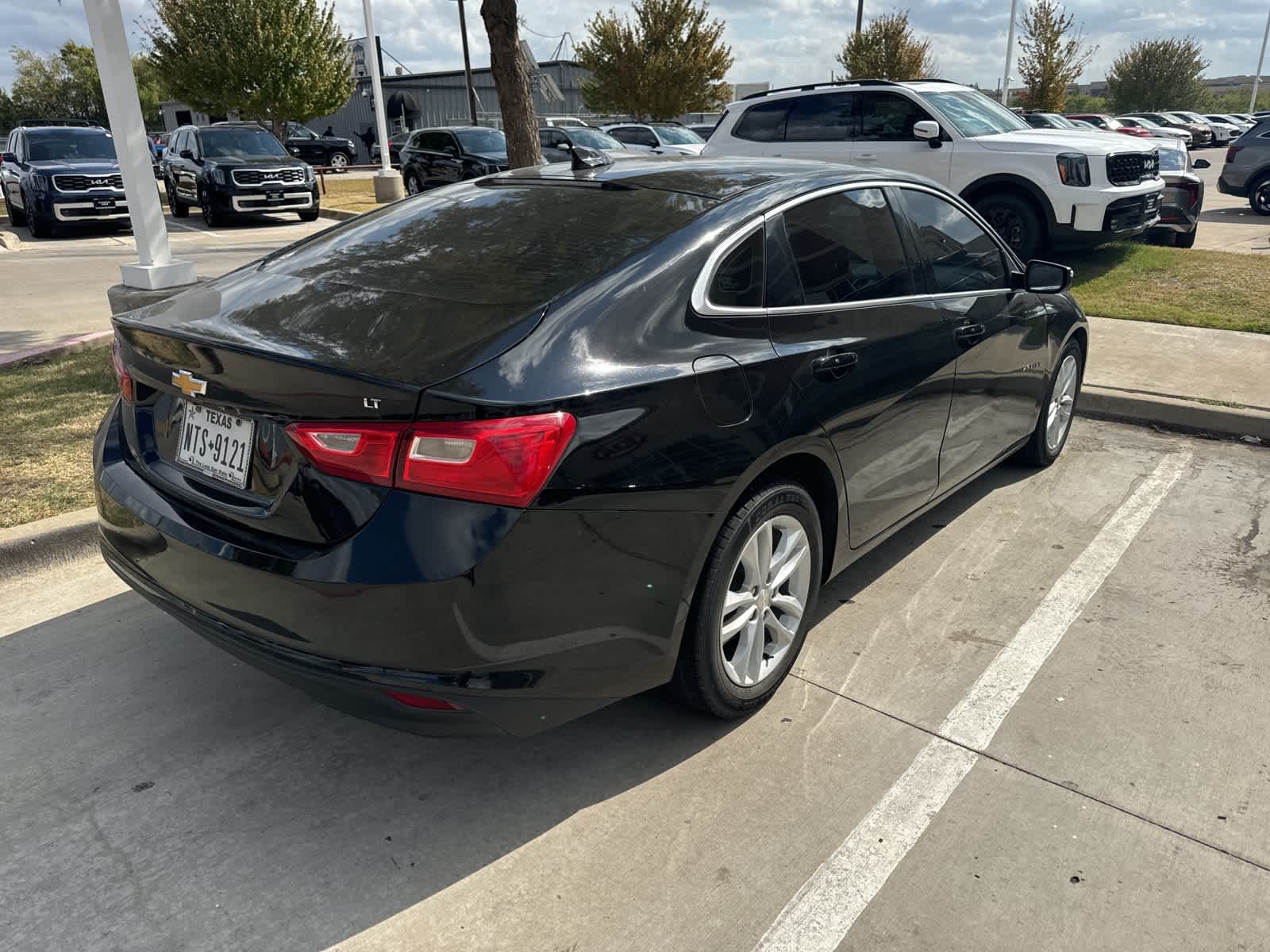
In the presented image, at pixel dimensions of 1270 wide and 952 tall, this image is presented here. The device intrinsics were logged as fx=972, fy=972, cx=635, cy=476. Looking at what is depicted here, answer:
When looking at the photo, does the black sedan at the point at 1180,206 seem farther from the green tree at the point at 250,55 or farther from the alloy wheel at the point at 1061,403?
the green tree at the point at 250,55

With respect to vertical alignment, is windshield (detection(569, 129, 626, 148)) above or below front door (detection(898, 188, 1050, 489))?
above

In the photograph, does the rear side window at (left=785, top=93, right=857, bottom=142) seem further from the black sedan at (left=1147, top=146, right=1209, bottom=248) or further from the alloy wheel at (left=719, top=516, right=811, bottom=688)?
the alloy wheel at (left=719, top=516, right=811, bottom=688)

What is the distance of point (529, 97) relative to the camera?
7668 mm

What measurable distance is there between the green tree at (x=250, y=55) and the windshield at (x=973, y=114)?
2315cm

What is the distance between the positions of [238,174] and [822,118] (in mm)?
11559

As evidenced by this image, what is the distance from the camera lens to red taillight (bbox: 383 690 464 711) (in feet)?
7.45

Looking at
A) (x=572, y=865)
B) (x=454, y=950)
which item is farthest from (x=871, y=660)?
(x=454, y=950)

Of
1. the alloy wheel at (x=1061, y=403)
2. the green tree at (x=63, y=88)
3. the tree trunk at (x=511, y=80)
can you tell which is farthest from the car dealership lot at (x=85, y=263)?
the green tree at (x=63, y=88)

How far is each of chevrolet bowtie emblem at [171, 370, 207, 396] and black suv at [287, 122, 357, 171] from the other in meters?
36.7

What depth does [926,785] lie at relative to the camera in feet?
9.06

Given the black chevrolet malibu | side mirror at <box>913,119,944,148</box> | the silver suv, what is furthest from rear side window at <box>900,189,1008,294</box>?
the silver suv

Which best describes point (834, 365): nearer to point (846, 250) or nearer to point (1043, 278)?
point (846, 250)

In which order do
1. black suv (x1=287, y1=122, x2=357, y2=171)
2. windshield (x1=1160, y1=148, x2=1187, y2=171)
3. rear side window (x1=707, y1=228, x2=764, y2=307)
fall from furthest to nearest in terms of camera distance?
black suv (x1=287, y1=122, x2=357, y2=171) < windshield (x1=1160, y1=148, x2=1187, y2=171) < rear side window (x1=707, y1=228, x2=764, y2=307)

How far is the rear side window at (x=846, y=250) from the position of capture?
3.13m
